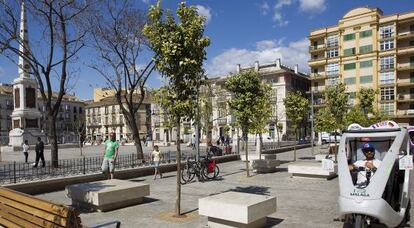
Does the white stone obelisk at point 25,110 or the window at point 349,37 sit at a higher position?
the window at point 349,37

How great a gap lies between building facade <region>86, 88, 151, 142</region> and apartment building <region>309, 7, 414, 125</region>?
52.1 metres

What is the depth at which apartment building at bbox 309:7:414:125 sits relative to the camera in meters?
62.2

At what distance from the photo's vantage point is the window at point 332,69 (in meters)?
69.8

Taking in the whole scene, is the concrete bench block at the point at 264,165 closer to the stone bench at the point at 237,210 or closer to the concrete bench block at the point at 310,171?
the concrete bench block at the point at 310,171

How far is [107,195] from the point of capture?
9969mm

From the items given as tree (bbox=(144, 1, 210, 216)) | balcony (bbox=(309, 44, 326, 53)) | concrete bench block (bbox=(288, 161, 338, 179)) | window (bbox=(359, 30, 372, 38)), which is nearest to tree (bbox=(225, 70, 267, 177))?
concrete bench block (bbox=(288, 161, 338, 179))

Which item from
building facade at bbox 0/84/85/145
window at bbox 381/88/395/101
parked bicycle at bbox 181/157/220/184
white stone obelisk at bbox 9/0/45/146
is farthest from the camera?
building facade at bbox 0/84/85/145

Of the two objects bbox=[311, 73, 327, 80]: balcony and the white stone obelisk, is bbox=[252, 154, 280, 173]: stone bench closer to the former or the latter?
the white stone obelisk

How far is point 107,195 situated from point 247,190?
5329 mm

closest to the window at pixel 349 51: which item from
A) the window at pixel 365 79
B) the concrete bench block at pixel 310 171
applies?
the window at pixel 365 79

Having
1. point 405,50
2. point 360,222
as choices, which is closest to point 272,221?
point 360,222

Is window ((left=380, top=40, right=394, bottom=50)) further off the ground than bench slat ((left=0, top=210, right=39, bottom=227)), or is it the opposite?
window ((left=380, top=40, right=394, bottom=50))

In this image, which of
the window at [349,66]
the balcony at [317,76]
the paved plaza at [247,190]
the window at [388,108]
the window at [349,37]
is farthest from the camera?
the balcony at [317,76]

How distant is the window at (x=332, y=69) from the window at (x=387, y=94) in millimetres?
8897
